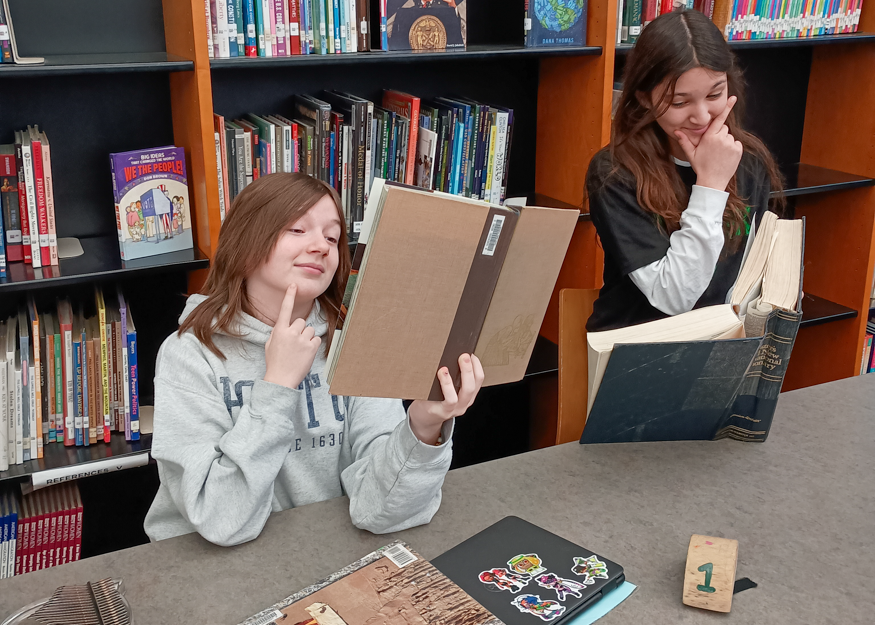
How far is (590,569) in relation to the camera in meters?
0.91

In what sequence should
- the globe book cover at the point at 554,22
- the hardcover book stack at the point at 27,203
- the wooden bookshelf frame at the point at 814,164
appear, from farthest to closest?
the wooden bookshelf frame at the point at 814,164, the globe book cover at the point at 554,22, the hardcover book stack at the point at 27,203

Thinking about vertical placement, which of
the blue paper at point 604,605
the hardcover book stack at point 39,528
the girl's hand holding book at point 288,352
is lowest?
the hardcover book stack at point 39,528

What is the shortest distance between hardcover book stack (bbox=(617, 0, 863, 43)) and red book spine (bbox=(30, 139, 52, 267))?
1.40 m

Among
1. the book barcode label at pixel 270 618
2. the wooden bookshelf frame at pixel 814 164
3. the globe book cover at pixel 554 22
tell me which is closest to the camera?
the book barcode label at pixel 270 618

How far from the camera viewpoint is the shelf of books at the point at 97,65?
1508mm

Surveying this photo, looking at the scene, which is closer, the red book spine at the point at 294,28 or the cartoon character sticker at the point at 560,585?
the cartoon character sticker at the point at 560,585

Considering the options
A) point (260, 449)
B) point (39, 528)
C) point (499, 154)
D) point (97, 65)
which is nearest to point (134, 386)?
point (39, 528)

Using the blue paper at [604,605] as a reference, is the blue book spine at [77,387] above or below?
below

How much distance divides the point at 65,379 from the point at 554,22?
1.41m

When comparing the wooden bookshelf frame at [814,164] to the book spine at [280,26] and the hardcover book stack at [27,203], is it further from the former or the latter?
the hardcover book stack at [27,203]

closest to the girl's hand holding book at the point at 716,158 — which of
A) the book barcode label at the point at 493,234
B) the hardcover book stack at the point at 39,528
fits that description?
the book barcode label at the point at 493,234

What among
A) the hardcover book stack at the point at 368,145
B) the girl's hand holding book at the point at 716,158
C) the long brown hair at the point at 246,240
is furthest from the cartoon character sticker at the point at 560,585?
the hardcover book stack at the point at 368,145

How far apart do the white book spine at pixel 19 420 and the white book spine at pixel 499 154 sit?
118 centimetres

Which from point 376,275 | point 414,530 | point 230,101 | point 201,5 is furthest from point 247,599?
point 230,101
